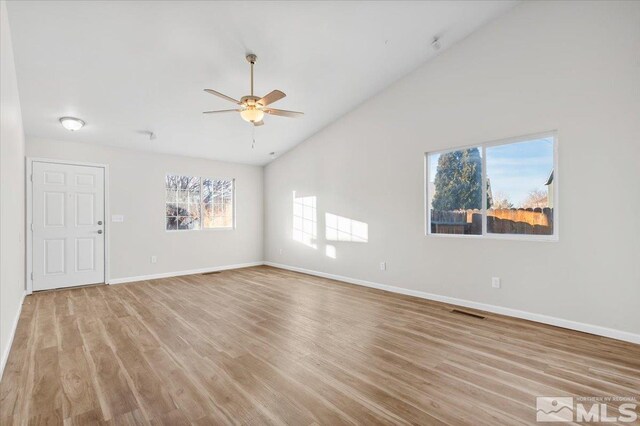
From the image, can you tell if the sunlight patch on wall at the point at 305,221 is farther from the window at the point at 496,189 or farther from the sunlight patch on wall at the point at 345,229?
the window at the point at 496,189

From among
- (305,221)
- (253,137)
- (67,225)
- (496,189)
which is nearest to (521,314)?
(496,189)

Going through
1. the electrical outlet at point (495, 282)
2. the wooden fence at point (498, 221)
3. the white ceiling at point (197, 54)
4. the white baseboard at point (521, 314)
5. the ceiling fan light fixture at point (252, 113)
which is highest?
the white ceiling at point (197, 54)

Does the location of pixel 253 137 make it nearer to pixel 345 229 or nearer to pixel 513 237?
pixel 345 229

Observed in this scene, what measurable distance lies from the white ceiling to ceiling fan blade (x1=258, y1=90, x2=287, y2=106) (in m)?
0.77

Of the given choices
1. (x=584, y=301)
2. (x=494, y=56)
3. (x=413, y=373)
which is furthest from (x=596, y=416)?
(x=494, y=56)

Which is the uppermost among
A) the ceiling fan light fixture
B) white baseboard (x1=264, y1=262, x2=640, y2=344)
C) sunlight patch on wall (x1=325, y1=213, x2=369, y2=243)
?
the ceiling fan light fixture

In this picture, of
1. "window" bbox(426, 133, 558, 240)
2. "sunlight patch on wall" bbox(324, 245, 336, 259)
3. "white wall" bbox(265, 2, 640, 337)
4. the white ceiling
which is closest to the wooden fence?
"window" bbox(426, 133, 558, 240)

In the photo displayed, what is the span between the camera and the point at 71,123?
4457 millimetres

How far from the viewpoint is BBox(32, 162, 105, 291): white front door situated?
4.97m

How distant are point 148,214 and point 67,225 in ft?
4.07

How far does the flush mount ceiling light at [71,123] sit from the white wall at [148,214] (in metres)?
0.97

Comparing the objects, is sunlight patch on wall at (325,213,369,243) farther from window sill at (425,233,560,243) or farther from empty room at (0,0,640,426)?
window sill at (425,233,560,243)

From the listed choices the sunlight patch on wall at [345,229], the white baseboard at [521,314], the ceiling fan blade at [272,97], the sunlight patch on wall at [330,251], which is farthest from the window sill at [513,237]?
the ceiling fan blade at [272,97]

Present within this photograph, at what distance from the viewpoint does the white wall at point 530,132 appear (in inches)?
119
